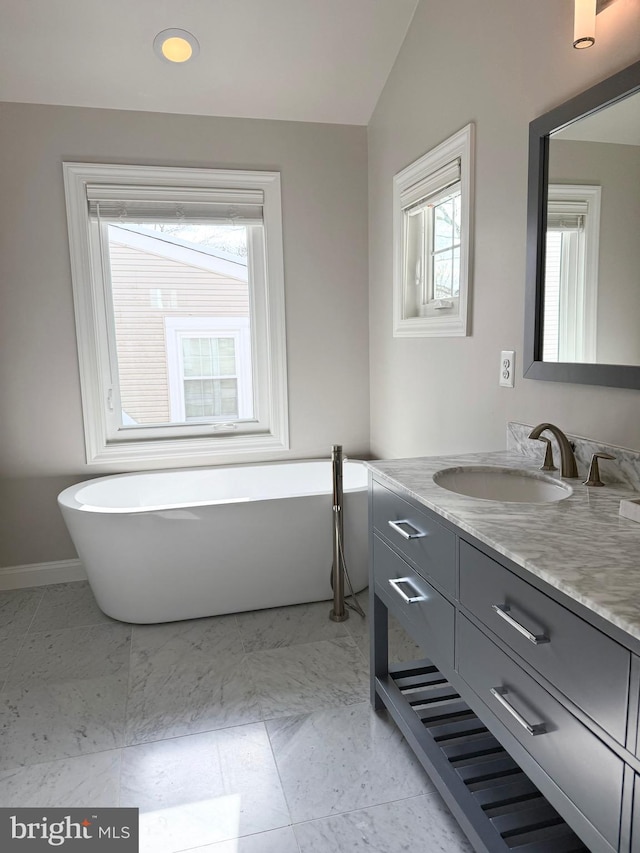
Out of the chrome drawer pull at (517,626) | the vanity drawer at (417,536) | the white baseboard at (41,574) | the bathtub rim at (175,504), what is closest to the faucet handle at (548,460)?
the vanity drawer at (417,536)

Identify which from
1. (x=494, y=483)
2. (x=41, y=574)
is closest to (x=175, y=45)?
(x=494, y=483)

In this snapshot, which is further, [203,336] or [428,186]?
[203,336]

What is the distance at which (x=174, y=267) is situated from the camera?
10.8 feet

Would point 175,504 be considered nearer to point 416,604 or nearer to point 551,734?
point 416,604

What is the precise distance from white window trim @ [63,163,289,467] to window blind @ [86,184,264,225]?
3 cm

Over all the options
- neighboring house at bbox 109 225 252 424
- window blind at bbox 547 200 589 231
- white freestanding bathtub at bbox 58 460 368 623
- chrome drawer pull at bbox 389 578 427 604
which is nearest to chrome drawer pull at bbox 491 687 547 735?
chrome drawer pull at bbox 389 578 427 604

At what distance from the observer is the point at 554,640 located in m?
1.05

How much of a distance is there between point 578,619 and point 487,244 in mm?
1579

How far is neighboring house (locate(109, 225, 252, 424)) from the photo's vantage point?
10.7 ft

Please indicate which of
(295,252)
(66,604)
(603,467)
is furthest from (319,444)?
(603,467)

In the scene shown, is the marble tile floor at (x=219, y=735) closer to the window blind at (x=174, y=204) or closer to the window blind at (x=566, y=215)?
the window blind at (x=566, y=215)

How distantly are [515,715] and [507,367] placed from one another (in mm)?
1255

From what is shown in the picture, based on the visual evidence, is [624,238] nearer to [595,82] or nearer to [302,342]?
[595,82]

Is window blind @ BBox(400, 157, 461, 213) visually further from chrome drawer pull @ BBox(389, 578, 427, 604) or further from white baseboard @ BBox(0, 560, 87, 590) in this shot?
white baseboard @ BBox(0, 560, 87, 590)
